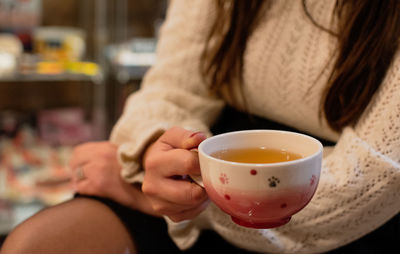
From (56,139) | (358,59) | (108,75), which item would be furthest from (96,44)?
(358,59)

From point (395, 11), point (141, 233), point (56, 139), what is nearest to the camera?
point (395, 11)

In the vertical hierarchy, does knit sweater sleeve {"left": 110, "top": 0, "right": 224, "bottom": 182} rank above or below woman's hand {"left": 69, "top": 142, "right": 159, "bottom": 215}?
above

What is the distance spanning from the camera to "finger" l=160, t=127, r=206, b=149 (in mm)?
618

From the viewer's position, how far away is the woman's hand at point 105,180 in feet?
2.94

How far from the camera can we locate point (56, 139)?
2.06m

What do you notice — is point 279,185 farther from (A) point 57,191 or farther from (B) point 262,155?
(A) point 57,191

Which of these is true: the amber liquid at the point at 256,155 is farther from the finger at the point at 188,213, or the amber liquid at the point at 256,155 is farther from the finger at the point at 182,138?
the finger at the point at 188,213

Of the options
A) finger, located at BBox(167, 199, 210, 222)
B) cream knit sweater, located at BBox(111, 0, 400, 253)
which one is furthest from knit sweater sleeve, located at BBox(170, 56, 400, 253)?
finger, located at BBox(167, 199, 210, 222)

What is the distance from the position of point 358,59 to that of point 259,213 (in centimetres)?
39

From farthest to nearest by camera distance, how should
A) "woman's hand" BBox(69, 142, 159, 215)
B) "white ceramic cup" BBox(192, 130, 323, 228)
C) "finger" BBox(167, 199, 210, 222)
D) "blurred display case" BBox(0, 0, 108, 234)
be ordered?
"blurred display case" BBox(0, 0, 108, 234) → "woman's hand" BBox(69, 142, 159, 215) → "finger" BBox(167, 199, 210, 222) → "white ceramic cup" BBox(192, 130, 323, 228)

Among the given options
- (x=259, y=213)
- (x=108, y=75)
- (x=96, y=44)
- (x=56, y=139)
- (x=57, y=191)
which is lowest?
(x=57, y=191)

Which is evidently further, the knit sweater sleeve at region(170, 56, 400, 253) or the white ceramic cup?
the knit sweater sleeve at region(170, 56, 400, 253)

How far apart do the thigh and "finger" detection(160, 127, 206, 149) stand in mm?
238

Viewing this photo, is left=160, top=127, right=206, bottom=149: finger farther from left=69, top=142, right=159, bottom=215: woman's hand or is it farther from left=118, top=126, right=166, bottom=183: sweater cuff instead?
left=69, top=142, right=159, bottom=215: woman's hand
